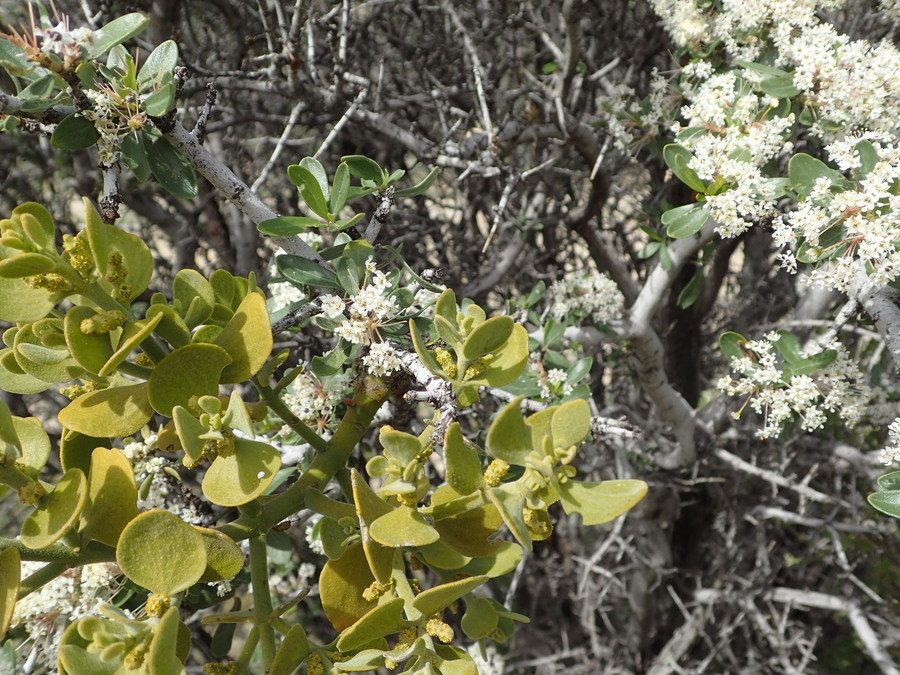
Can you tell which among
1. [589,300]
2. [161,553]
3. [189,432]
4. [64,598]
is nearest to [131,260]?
[189,432]

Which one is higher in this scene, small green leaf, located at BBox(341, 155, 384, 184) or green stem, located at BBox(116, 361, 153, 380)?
small green leaf, located at BBox(341, 155, 384, 184)

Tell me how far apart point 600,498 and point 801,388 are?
86 centimetres

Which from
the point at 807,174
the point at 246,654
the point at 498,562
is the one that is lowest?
the point at 246,654

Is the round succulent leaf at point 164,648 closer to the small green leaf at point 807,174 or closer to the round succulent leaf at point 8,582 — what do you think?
the round succulent leaf at point 8,582

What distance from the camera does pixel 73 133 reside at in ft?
3.12

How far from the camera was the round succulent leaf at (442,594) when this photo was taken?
653 millimetres

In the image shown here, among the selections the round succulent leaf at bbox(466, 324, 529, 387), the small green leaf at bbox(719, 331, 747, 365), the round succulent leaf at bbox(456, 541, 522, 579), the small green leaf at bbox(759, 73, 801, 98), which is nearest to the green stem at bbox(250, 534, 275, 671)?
the round succulent leaf at bbox(456, 541, 522, 579)

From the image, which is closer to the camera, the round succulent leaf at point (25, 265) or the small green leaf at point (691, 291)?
the round succulent leaf at point (25, 265)

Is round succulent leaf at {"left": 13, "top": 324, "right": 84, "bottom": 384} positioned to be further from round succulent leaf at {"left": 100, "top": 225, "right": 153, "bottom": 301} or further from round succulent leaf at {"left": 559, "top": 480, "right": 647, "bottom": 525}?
round succulent leaf at {"left": 559, "top": 480, "right": 647, "bottom": 525}

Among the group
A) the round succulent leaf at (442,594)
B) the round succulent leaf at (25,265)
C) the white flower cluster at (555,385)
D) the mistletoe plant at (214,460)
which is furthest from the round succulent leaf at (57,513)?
the white flower cluster at (555,385)

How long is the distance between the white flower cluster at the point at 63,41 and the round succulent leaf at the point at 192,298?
1.03 ft

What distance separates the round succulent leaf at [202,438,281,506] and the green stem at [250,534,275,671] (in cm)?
14

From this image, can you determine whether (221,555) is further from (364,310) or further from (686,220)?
(686,220)

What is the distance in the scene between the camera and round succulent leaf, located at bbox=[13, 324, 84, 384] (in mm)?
705
